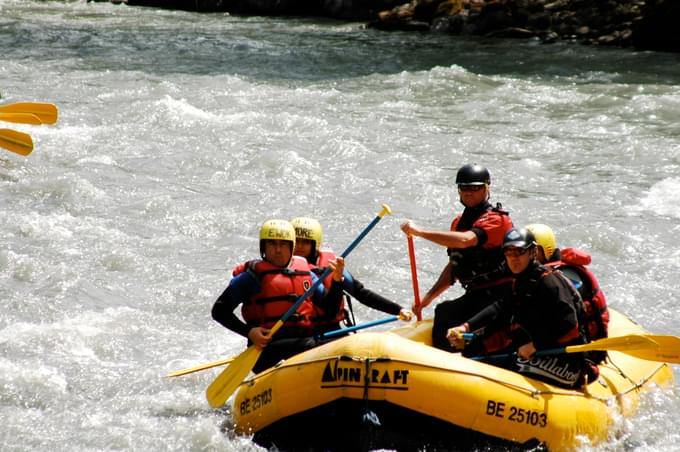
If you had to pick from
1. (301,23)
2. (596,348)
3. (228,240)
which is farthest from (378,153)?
(301,23)

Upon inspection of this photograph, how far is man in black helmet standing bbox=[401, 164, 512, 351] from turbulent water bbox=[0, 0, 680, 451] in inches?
41.3

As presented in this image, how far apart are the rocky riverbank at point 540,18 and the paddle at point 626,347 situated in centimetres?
1498

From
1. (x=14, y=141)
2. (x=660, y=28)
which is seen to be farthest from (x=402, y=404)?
(x=660, y=28)

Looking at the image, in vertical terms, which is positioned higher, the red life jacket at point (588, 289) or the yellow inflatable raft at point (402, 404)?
the red life jacket at point (588, 289)

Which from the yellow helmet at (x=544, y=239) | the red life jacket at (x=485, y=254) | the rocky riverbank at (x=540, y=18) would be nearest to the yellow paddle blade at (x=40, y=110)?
the red life jacket at (x=485, y=254)

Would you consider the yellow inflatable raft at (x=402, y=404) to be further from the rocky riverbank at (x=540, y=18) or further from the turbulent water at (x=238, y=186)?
the rocky riverbank at (x=540, y=18)

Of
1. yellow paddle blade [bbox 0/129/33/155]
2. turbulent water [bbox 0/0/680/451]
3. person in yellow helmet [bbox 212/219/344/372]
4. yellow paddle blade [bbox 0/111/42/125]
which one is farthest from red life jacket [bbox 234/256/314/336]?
yellow paddle blade [bbox 0/111/42/125]

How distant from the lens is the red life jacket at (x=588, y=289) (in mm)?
5504

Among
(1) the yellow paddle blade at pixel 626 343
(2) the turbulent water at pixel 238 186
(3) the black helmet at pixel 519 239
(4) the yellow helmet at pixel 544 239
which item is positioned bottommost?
(2) the turbulent water at pixel 238 186

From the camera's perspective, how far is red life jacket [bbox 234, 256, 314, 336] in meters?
5.47

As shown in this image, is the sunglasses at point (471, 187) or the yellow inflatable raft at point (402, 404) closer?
the yellow inflatable raft at point (402, 404)

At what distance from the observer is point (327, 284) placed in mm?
5613

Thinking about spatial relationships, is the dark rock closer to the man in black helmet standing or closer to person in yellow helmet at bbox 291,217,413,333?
the man in black helmet standing

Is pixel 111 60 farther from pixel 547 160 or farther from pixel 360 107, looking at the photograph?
pixel 547 160
